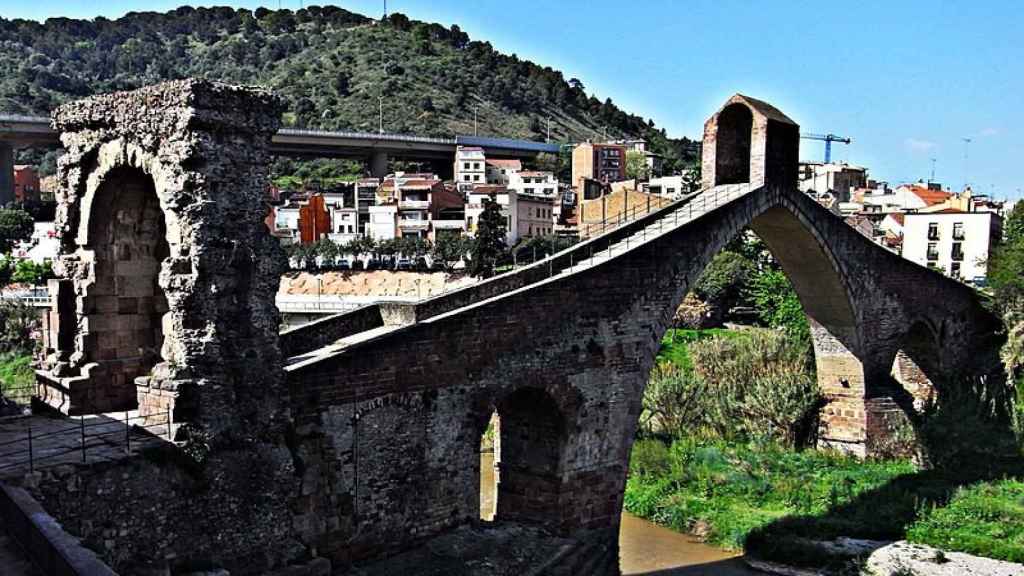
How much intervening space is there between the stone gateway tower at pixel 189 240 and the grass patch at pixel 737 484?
36.6 feet

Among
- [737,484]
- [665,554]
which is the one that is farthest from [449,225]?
[665,554]

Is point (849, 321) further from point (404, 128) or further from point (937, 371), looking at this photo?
point (404, 128)

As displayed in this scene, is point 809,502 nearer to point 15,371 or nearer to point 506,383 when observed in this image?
point 506,383

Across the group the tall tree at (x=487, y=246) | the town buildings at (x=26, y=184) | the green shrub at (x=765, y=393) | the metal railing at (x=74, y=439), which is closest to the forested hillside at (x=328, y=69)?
the town buildings at (x=26, y=184)

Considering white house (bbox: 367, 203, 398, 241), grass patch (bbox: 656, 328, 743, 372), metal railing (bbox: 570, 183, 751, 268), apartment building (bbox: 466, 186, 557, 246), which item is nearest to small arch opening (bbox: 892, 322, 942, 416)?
grass patch (bbox: 656, 328, 743, 372)

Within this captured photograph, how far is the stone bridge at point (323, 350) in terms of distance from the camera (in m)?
8.60

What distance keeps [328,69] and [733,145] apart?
9238cm

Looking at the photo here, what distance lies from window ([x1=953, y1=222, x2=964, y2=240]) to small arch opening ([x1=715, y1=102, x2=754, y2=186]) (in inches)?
997

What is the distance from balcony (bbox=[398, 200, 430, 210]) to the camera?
50.7m

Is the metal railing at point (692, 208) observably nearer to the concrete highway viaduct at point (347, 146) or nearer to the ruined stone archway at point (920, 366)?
the ruined stone archway at point (920, 366)

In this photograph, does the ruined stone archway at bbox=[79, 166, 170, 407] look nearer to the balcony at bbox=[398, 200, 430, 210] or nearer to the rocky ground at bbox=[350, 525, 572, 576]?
the rocky ground at bbox=[350, 525, 572, 576]

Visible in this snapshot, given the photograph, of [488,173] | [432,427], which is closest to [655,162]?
[488,173]

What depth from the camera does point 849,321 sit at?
21.0 m

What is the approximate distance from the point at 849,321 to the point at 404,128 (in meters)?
68.7
